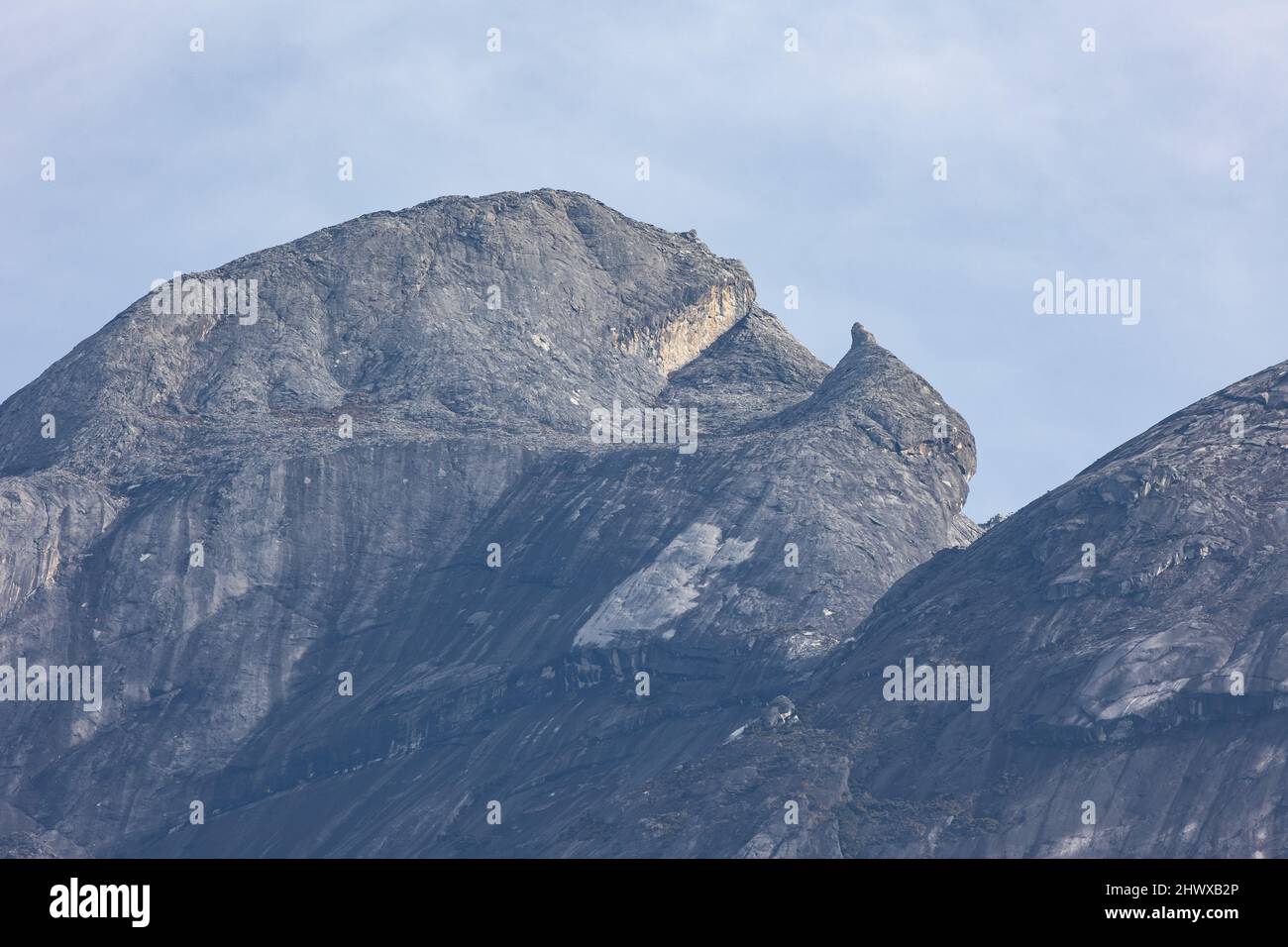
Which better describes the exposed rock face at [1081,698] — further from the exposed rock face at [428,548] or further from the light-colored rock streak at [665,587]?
the light-colored rock streak at [665,587]

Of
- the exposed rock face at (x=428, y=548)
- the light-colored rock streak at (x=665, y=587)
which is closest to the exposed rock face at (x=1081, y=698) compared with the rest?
the exposed rock face at (x=428, y=548)

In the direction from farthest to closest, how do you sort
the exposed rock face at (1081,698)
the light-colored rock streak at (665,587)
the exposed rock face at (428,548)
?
1. the light-colored rock streak at (665,587)
2. the exposed rock face at (428,548)
3. the exposed rock face at (1081,698)

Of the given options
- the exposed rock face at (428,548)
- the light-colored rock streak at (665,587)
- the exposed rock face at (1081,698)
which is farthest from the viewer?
the light-colored rock streak at (665,587)

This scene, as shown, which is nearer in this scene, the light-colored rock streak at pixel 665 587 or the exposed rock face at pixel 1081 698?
the exposed rock face at pixel 1081 698

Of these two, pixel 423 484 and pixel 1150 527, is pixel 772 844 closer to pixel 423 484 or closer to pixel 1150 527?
pixel 1150 527

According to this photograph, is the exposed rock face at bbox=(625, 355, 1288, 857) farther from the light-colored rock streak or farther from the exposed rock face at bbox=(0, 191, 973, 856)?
the light-colored rock streak

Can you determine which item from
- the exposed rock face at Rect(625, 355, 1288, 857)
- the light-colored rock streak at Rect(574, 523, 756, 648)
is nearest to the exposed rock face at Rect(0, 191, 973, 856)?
the light-colored rock streak at Rect(574, 523, 756, 648)

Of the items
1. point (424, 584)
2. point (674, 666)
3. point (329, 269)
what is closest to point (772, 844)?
point (674, 666)
